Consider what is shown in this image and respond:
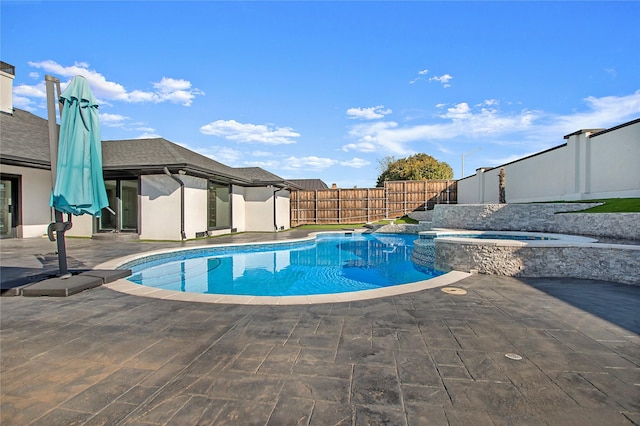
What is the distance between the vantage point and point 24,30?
27.2 feet

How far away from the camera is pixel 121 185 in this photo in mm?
13773

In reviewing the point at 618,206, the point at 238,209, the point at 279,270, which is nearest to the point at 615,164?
the point at 618,206

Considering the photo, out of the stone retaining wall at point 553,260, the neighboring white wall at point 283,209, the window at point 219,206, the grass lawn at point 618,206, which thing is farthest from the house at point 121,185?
the grass lawn at point 618,206

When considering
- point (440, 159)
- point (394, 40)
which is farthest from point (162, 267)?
point (440, 159)

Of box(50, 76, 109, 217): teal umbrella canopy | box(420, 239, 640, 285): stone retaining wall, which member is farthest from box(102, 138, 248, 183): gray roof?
box(420, 239, 640, 285): stone retaining wall

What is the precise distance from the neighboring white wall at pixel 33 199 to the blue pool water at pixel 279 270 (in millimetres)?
8180

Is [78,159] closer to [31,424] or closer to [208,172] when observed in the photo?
[31,424]

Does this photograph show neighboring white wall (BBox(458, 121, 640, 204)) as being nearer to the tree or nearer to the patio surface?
the patio surface

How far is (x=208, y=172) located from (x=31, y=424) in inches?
481

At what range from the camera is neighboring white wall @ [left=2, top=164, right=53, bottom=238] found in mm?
12188

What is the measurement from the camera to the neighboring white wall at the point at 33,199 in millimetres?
12188

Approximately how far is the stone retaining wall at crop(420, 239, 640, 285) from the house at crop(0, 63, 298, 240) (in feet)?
35.8

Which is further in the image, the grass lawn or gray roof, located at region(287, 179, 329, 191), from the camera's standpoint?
gray roof, located at region(287, 179, 329, 191)

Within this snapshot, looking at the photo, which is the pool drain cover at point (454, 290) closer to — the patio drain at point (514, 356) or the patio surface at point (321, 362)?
the patio surface at point (321, 362)
